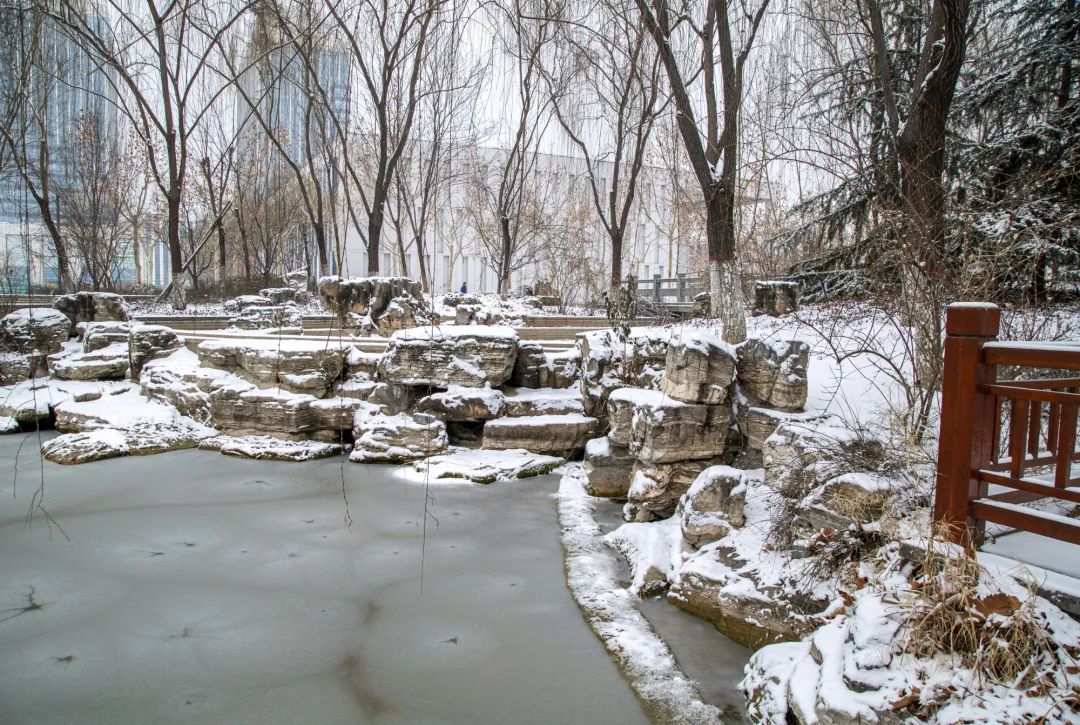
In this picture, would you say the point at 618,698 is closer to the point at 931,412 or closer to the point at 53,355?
the point at 931,412

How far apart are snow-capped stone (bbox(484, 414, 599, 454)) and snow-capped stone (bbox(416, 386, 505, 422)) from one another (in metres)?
0.26

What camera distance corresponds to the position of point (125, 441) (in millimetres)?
9172

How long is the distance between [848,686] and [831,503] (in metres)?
1.65

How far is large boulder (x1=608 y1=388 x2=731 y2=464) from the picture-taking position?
657 cm

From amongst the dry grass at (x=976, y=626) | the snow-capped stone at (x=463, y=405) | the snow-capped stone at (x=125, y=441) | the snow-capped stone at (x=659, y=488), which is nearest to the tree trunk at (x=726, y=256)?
the snow-capped stone at (x=659, y=488)

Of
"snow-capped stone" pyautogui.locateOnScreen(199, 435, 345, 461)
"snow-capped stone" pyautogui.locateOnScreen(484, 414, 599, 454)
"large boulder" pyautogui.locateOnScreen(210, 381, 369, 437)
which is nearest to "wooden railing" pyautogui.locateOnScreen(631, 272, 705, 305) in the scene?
"snow-capped stone" pyautogui.locateOnScreen(484, 414, 599, 454)

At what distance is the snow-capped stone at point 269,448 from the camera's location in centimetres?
891

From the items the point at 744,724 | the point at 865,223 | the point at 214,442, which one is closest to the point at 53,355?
the point at 214,442

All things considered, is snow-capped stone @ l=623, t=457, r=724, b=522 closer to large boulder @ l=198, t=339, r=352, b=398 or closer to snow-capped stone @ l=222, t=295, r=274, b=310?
large boulder @ l=198, t=339, r=352, b=398

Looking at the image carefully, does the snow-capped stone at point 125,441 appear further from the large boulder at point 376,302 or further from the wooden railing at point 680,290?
the wooden railing at point 680,290

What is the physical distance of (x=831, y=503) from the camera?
4348 millimetres

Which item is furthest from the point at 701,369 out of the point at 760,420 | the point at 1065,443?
the point at 1065,443

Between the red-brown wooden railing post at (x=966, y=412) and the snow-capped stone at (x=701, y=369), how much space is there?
11.7 feet

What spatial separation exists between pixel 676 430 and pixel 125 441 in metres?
7.65
